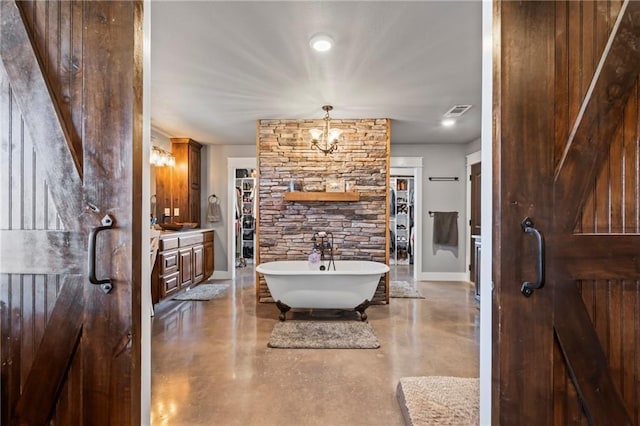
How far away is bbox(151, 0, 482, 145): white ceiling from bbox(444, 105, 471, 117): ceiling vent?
0.08 metres

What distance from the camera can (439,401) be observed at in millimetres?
1785

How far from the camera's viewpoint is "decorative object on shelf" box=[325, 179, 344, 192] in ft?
14.0

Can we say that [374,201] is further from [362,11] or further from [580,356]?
[580,356]

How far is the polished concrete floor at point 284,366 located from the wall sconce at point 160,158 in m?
2.14

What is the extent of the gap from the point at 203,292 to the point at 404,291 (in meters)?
3.12

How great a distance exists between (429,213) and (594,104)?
4992 millimetres

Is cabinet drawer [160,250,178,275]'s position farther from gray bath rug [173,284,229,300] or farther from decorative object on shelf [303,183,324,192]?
decorative object on shelf [303,183,324,192]

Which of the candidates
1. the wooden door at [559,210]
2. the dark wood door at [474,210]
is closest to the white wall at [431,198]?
the dark wood door at [474,210]

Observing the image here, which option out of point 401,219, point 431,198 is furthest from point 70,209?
point 401,219

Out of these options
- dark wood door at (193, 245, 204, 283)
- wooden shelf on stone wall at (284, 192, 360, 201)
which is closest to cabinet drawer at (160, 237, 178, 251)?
dark wood door at (193, 245, 204, 283)

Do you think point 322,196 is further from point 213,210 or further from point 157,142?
point 157,142

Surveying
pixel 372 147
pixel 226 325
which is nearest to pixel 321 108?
pixel 372 147

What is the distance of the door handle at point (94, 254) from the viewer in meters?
0.92

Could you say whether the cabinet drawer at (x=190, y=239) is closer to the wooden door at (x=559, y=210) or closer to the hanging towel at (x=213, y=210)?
the hanging towel at (x=213, y=210)
